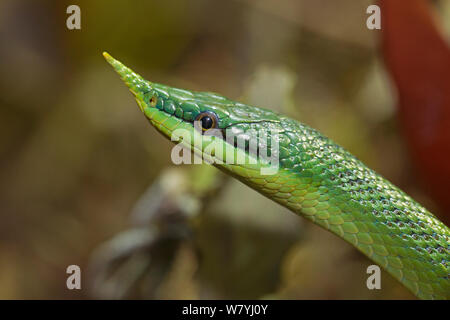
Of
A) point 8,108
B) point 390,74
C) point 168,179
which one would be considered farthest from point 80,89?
point 390,74

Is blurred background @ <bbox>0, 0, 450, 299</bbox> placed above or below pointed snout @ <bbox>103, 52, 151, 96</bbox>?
above

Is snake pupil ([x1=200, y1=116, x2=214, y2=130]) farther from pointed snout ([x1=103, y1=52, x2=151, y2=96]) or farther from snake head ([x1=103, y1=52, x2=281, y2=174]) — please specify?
pointed snout ([x1=103, y1=52, x2=151, y2=96])

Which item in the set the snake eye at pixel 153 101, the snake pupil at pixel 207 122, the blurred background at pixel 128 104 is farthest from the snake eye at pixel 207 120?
the blurred background at pixel 128 104

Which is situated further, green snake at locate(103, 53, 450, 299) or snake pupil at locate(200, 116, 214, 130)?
snake pupil at locate(200, 116, 214, 130)

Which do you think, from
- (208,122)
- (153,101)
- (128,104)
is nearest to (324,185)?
(208,122)

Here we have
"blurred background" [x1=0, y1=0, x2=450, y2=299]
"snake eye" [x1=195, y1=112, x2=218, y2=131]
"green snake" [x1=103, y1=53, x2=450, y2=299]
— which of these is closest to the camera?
"green snake" [x1=103, y1=53, x2=450, y2=299]

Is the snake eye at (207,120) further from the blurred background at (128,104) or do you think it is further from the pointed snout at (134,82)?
the blurred background at (128,104)

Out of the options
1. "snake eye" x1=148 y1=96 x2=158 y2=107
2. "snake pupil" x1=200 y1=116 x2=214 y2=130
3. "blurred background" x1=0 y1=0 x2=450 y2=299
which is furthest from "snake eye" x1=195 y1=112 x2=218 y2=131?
"blurred background" x1=0 y1=0 x2=450 y2=299
